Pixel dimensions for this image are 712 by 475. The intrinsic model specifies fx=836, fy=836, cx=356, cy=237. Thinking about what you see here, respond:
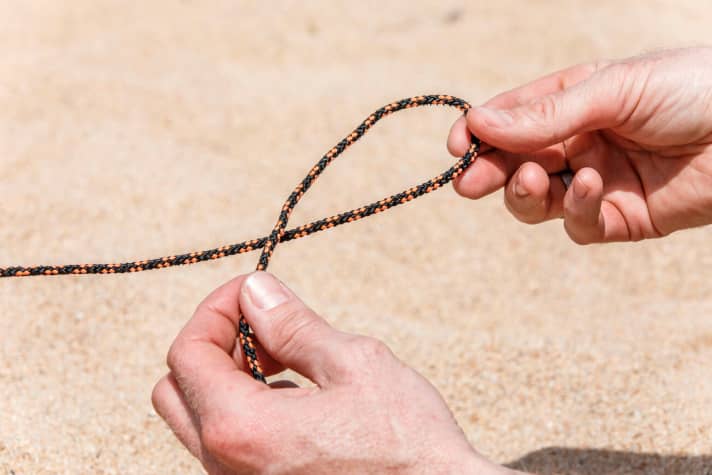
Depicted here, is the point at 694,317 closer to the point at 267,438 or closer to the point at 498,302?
the point at 498,302

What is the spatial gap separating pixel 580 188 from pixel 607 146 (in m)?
0.30

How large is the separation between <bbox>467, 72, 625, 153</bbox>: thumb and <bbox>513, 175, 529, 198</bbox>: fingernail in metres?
0.08

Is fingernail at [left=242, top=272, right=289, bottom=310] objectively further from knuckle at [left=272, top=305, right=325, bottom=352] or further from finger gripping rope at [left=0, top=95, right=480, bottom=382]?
finger gripping rope at [left=0, top=95, right=480, bottom=382]

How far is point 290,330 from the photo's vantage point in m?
1.32

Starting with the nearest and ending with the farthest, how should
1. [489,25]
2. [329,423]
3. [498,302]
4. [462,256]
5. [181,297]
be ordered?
[329,423]
[181,297]
[498,302]
[462,256]
[489,25]

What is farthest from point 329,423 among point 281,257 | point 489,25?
point 489,25

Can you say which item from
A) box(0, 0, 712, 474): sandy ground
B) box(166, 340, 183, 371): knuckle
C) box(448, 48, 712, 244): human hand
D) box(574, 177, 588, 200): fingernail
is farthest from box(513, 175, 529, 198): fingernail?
box(166, 340, 183, 371): knuckle

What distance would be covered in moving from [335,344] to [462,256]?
158 cm

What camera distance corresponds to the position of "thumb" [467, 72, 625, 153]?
5.63ft

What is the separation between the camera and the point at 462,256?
2.79 meters

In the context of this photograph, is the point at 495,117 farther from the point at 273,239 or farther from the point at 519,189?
the point at 273,239

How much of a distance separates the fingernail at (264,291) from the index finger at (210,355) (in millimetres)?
40

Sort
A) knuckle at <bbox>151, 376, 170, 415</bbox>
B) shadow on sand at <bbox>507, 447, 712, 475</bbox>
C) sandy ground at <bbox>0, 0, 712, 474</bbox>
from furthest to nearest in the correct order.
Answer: sandy ground at <bbox>0, 0, 712, 474</bbox> < shadow on sand at <bbox>507, 447, 712, 475</bbox> < knuckle at <bbox>151, 376, 170, 415</bbox>

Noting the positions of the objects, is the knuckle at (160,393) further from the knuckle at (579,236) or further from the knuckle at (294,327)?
the knuckle at (579,236)
